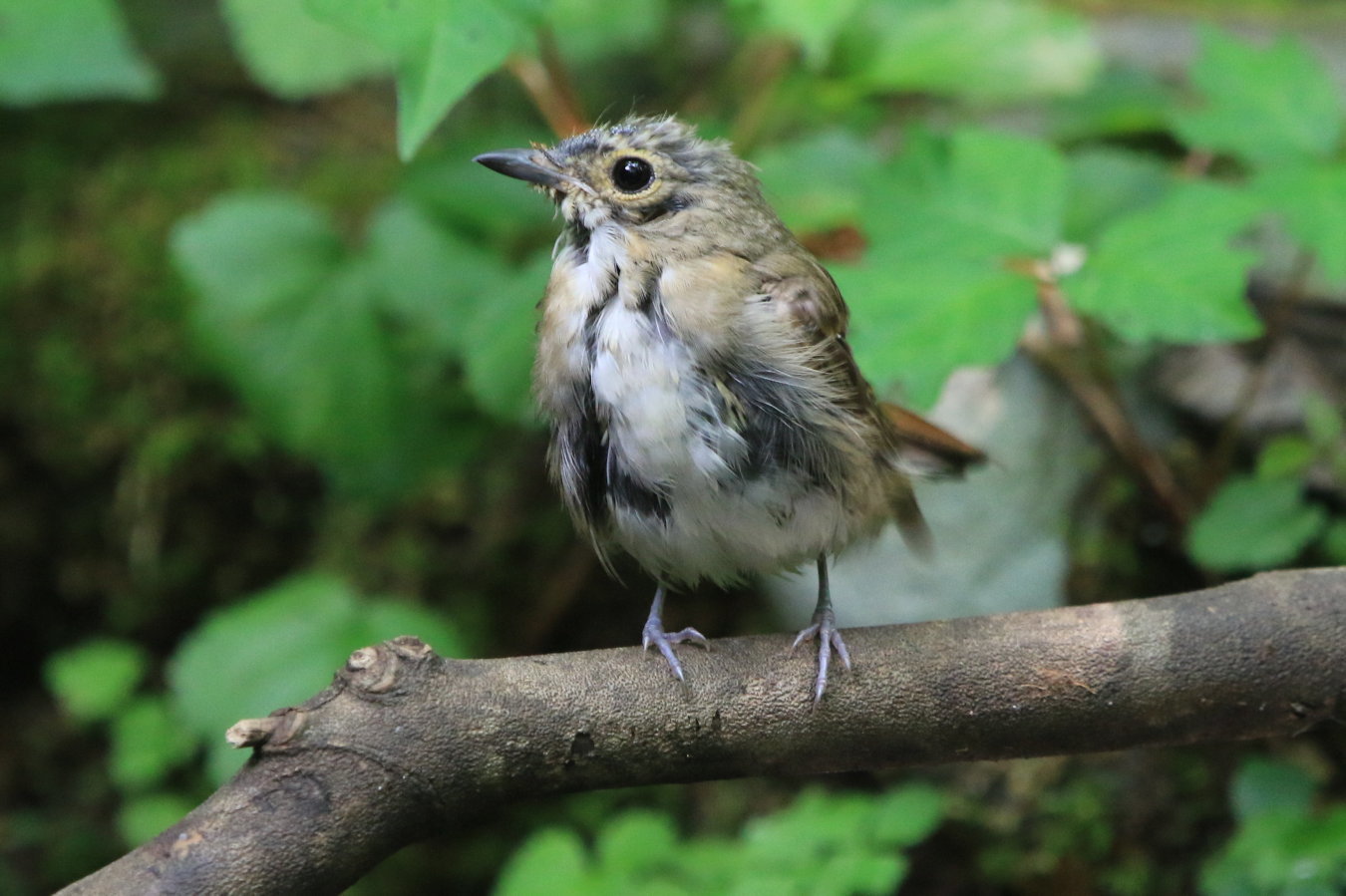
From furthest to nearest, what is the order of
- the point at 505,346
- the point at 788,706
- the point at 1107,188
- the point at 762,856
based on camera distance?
the point at 1107,188 < the point at 505,346 < the point at 762,856 < the point at 788,706

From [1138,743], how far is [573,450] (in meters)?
1.13

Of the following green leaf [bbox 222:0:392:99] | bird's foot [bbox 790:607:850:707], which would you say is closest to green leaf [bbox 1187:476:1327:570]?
bird's foot [bbox 790:607:850:707]

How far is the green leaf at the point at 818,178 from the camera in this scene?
3594mm

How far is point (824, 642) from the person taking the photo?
225 centimetres

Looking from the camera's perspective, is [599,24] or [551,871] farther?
[599,24]

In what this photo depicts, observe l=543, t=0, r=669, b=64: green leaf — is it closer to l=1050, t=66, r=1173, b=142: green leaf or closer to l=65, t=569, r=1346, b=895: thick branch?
l=1050, t=66, r=1173, b=142: green leaf

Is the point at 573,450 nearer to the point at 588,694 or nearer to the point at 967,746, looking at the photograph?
the point at 588,694

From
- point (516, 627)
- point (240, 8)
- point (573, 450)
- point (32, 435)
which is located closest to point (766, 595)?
point (516, 627)

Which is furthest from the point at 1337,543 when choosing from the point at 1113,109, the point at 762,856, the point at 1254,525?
the point at 1113,109

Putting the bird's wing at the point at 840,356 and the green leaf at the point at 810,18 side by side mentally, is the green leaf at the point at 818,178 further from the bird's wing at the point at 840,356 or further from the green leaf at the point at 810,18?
the bird's wing at the point at 840,356

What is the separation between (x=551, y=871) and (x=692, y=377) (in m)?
1.45

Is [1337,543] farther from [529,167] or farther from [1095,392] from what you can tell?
[529,167]

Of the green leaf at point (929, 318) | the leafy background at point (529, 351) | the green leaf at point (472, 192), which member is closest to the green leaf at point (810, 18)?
the leafy background at point (529, 351)

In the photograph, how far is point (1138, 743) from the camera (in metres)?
2.22
